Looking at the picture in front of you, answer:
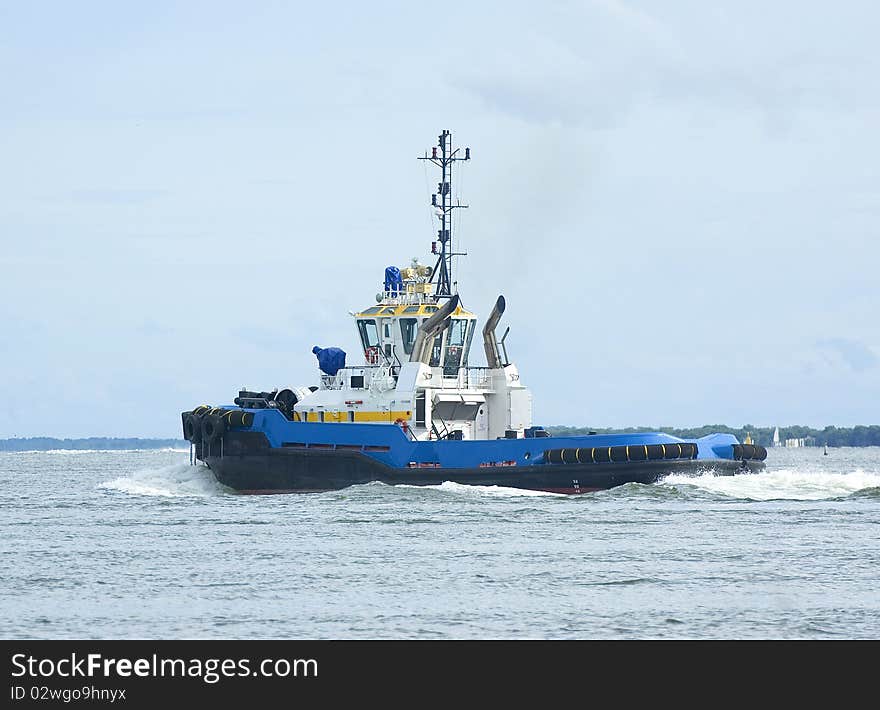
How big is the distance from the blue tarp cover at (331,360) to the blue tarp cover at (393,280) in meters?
2.15

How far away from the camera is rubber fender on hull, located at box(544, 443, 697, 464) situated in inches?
1318

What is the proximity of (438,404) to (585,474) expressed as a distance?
4.74 meters

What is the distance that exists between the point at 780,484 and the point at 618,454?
452cm

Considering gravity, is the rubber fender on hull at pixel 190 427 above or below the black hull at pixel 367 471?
above

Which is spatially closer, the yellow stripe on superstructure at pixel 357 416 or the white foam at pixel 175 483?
the yellow stripe on superstructure at pixel 357 416

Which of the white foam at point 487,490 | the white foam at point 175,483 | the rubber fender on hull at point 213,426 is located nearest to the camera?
the white foam at point 487,490

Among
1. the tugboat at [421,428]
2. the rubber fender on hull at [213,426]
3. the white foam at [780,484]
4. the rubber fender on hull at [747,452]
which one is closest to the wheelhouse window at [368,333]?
the tugboat at [421,428]

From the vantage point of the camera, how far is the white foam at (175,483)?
39.5 m

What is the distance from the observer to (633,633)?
17016 millimetres

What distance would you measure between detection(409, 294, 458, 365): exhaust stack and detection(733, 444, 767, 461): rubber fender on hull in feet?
25.6

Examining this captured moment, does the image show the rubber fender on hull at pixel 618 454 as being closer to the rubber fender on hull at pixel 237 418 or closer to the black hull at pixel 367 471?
the black hull at pixel 367 471
